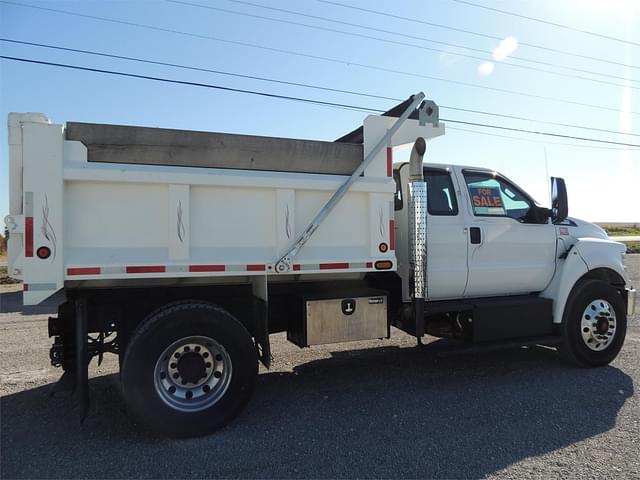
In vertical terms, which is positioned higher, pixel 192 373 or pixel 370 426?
pixel 192 373

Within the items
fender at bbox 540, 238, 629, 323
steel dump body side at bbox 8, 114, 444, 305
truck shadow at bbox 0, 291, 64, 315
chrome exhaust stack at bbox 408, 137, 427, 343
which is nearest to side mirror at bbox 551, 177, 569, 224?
fender at bbox 540, 238, 629, 323

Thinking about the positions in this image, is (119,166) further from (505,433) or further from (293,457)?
(505,433)

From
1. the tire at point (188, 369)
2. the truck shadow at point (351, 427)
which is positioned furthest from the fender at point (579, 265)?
the tire at point (188, 369)

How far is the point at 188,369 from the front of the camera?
3.79 meters

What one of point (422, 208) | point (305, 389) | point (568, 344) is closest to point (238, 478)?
point (305, 389)

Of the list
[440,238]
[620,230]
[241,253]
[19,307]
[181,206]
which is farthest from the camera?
[620,230]

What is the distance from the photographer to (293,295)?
460 centimetres

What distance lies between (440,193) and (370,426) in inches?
106

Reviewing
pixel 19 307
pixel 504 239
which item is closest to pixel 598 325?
pixel 504 239

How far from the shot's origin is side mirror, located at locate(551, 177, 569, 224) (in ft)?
17.3

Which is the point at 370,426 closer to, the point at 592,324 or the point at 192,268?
the point at 192,268

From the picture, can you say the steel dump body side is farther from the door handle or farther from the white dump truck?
the door handle

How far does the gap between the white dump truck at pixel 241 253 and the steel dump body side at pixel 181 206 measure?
0.01 meters

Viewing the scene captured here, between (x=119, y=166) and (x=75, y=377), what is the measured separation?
6.20 feet
